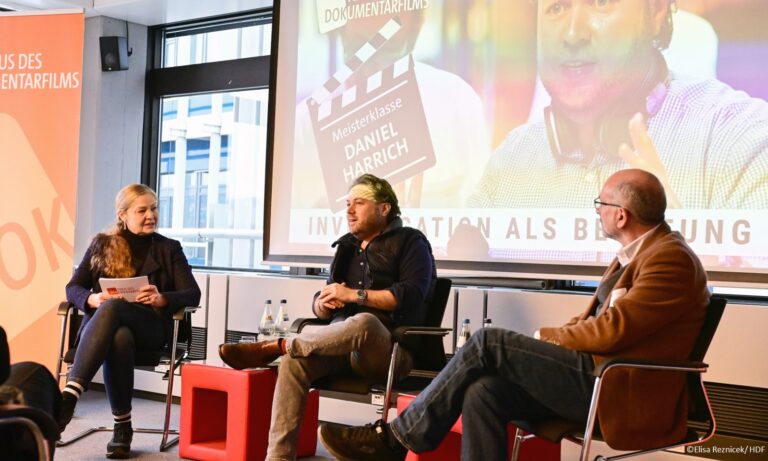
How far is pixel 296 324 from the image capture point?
3.85 m

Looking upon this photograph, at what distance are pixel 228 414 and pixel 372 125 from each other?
1747mm

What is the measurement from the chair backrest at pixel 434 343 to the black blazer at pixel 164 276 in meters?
1.18

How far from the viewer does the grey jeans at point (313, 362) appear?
3453 millimetres

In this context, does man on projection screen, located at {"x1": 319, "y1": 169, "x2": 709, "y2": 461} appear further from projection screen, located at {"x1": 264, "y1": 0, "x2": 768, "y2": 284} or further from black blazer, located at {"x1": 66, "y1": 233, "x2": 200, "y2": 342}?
black blazer, located at {"x1": 66, "y1": 233, "x2": 200, "y2": 342}

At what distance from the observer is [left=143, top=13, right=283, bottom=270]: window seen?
5891 millimetres

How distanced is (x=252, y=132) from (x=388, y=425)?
3.19 metres

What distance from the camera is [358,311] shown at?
3777mm

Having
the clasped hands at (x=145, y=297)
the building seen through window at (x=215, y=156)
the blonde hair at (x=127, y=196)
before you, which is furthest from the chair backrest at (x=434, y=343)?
the building seen through window at (x=215, y=156)

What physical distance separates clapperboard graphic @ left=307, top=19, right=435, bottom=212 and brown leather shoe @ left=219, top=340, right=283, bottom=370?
141 centimetres

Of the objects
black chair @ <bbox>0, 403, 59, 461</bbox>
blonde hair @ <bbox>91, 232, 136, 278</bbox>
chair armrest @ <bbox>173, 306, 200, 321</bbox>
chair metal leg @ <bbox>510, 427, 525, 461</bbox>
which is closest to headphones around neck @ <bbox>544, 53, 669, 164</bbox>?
chair metal leg @ <bbox>510, 427, 525, 461</bbox>

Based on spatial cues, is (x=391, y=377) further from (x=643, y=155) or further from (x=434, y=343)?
(x=643, y=155)

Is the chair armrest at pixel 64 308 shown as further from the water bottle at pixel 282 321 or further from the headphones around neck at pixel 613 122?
the headphones around neck at pixel 613 122

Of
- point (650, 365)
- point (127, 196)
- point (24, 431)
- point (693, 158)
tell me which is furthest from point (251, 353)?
point (693, 158)

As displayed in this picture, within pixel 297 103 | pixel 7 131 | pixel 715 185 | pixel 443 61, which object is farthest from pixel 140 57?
pixel 715 185
